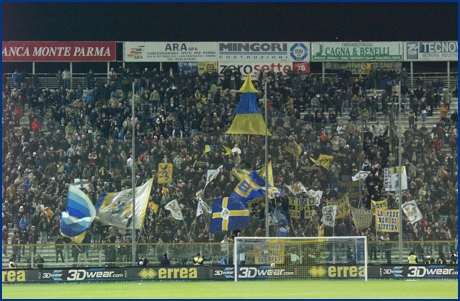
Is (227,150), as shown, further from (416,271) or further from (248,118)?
(416,271)

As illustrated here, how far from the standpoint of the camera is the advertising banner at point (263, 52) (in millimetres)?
48375

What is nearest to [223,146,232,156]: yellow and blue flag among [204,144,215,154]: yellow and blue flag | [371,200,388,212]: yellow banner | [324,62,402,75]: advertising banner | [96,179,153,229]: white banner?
[204,144,215,154]: yellow and blue flag

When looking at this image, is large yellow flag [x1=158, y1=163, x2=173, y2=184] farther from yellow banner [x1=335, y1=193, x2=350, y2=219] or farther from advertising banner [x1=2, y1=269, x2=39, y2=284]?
advertising banner [x1=2, y1=269, x2=39, y2=284]

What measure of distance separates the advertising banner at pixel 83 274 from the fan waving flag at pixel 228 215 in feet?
15.3

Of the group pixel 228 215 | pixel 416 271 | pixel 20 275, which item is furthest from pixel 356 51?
pixel 20 275

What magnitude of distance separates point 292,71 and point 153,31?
8.78 metres

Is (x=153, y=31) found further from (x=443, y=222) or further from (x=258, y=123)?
(x=443, y=222)

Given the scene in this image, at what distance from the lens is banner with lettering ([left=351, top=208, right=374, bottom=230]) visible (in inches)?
1321

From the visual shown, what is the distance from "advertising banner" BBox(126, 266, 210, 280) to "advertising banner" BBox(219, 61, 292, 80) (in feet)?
59.8

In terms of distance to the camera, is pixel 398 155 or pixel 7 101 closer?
pixel 398 155

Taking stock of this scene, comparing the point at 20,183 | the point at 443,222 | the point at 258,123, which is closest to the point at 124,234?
the point at 20,183

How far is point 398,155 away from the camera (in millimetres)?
36469

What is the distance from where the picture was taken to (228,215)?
33.2 meters

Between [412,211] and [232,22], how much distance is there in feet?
65.4
